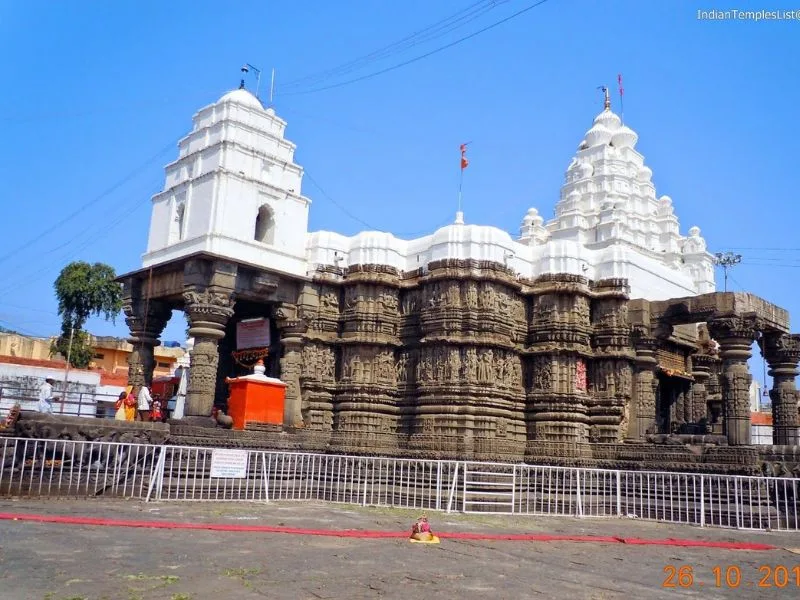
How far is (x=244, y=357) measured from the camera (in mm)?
21422

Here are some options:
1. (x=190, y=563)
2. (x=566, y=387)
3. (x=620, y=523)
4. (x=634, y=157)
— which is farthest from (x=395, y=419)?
(x=634, y=157)

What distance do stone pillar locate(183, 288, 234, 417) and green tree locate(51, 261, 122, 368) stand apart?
24.6 metres

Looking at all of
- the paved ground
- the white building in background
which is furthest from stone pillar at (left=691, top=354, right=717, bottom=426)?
the paved ground

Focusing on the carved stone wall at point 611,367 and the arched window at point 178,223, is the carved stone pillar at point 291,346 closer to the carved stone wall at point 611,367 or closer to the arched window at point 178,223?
the arched window at point 178,223

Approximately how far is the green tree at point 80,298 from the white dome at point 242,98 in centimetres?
2293

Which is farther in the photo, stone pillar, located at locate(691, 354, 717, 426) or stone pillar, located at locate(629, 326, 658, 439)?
stone pillar, located at locate(691, 354, 717, 426)

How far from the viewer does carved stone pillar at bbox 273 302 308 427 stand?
1958 centimetres

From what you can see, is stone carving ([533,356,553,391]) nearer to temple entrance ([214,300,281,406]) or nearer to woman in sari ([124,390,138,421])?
temple entrance ([214,300,281,406])

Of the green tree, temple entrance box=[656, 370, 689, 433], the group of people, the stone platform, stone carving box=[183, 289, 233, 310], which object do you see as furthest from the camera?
the green tree

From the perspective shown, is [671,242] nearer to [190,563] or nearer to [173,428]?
[173,428]

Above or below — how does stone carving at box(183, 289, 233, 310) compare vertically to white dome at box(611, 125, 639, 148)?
below

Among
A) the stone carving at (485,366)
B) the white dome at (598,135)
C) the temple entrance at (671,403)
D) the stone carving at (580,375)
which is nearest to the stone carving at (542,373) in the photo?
the stone carving at (580,375)

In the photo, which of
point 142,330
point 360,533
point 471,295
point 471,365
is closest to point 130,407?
point 142,330

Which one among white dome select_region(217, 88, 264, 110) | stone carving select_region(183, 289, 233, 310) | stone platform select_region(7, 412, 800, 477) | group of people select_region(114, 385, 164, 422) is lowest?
stone platform select_region(7, 412, 800, 477)
